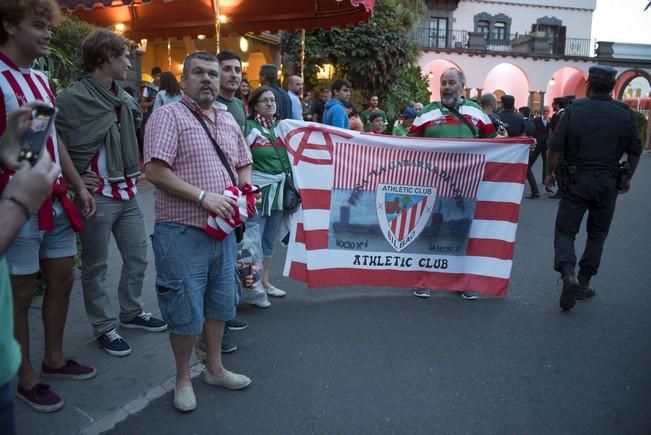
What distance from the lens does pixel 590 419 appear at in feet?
9.70

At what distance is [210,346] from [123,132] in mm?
1487

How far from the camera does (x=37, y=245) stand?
278cm

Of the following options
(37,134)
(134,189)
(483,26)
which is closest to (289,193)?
(134,189)

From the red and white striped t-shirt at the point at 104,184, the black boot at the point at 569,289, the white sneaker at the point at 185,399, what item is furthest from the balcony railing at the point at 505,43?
the white sneaker at the point at 185,399

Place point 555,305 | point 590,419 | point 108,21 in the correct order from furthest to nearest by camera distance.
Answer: point 108,21 < point 555,305 < point 590,419

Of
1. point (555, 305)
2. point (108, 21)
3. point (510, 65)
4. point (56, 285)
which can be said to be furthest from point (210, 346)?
point (510, 65)

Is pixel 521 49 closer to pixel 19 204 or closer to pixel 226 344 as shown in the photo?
pixel 226 344

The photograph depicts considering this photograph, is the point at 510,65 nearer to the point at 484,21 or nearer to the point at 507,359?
the point at 484,21

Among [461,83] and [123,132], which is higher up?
[461,83]

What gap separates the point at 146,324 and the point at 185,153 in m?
1.75

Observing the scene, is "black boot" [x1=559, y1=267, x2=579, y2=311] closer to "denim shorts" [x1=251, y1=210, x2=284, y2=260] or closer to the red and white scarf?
"denim shorts" [x1=251, y1=210, x2=284, y2=260]

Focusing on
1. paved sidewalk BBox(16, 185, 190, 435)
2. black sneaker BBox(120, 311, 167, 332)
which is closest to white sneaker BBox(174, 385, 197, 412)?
paved sidewalk BBox(16, 185, 190, 435)

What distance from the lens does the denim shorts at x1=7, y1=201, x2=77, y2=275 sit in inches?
106

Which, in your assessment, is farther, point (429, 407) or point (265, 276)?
point (265, 276)
